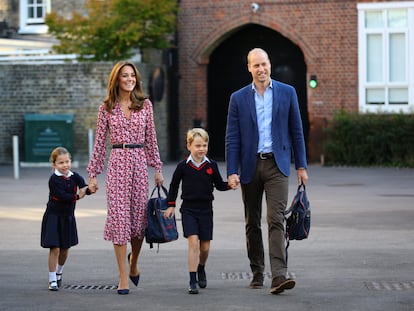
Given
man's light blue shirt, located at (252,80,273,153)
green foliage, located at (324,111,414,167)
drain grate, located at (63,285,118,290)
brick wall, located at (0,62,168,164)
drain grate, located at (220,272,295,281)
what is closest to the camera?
man's light blue shirt, located at (252,80,273,153)

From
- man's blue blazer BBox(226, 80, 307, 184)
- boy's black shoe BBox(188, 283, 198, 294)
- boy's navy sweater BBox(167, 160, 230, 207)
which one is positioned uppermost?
man's blue blazer BBox(226, 80, 307, 184)

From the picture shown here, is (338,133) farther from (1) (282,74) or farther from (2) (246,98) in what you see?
(2) (246,98)

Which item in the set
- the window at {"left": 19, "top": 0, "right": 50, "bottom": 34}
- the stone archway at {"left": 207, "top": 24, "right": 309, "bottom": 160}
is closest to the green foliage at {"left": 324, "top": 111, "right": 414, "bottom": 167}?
the stone archway at {"left": 207, "top": 24, "right": 309, "bottom": 160}

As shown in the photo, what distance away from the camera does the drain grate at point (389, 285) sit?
9.77 metres

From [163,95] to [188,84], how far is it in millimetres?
786

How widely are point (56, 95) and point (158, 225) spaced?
19.7 metres

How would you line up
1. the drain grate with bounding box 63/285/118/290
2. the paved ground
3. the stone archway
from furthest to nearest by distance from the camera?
the stone archway < the drain grate with bounding box 63/285/118/290 < the paved ground

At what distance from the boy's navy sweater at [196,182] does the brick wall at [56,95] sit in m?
18.8

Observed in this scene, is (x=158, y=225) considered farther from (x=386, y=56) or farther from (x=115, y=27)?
(x=386, y=56)

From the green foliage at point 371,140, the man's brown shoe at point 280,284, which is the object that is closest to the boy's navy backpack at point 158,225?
the man's brown shoe at point 280,284

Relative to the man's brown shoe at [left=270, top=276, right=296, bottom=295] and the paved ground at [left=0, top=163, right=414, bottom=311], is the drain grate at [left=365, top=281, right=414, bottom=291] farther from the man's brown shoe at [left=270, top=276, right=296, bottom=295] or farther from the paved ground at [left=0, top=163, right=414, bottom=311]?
the man's brown shoe at [left=270, top=276, right=296, bottom=295]

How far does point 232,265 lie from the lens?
1158 cm

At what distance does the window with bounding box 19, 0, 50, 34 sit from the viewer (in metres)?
32.6

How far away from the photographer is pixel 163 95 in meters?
30.3
